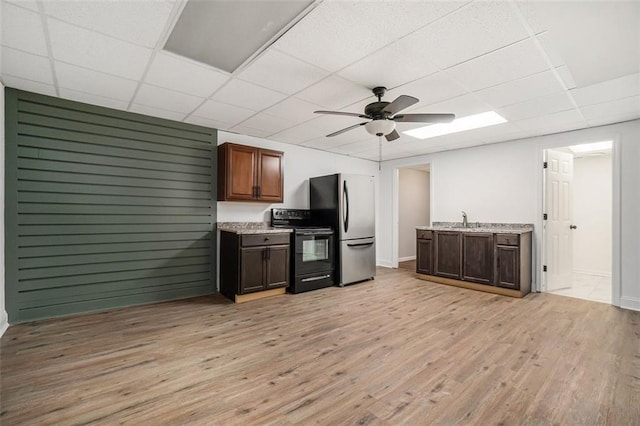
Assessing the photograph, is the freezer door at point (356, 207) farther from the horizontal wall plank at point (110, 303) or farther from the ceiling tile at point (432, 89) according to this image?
the horizontal wall plank at point (110, 303)

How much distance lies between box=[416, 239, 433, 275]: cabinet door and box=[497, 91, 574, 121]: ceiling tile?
2.38m

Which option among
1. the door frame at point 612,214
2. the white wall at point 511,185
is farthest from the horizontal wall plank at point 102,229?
the door frame at point 612,214

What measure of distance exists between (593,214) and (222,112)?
22.7 feet

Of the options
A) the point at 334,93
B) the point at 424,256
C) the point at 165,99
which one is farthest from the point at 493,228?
the point at 165,99

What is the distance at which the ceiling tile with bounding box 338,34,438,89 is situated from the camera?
2.18 metres

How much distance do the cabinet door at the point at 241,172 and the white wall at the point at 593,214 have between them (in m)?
6.30

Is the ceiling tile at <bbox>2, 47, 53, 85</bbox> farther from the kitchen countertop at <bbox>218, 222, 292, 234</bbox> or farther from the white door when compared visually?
the white door

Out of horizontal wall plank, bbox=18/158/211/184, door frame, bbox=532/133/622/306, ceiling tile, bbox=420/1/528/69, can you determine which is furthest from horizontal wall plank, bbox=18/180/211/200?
door frame, bbox=532/133/622/306

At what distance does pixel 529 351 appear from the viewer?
8.11 feet

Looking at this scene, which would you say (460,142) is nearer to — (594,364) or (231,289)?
(594,364)

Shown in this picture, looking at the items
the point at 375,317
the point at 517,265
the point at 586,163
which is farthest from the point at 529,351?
the point at 586,163

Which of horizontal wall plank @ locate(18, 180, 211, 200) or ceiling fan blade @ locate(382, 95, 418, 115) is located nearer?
ceiling fan blade @ locate(382, 95, 418, 115)

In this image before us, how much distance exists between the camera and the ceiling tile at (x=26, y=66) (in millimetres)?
2315

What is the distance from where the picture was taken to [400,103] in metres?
2.54
